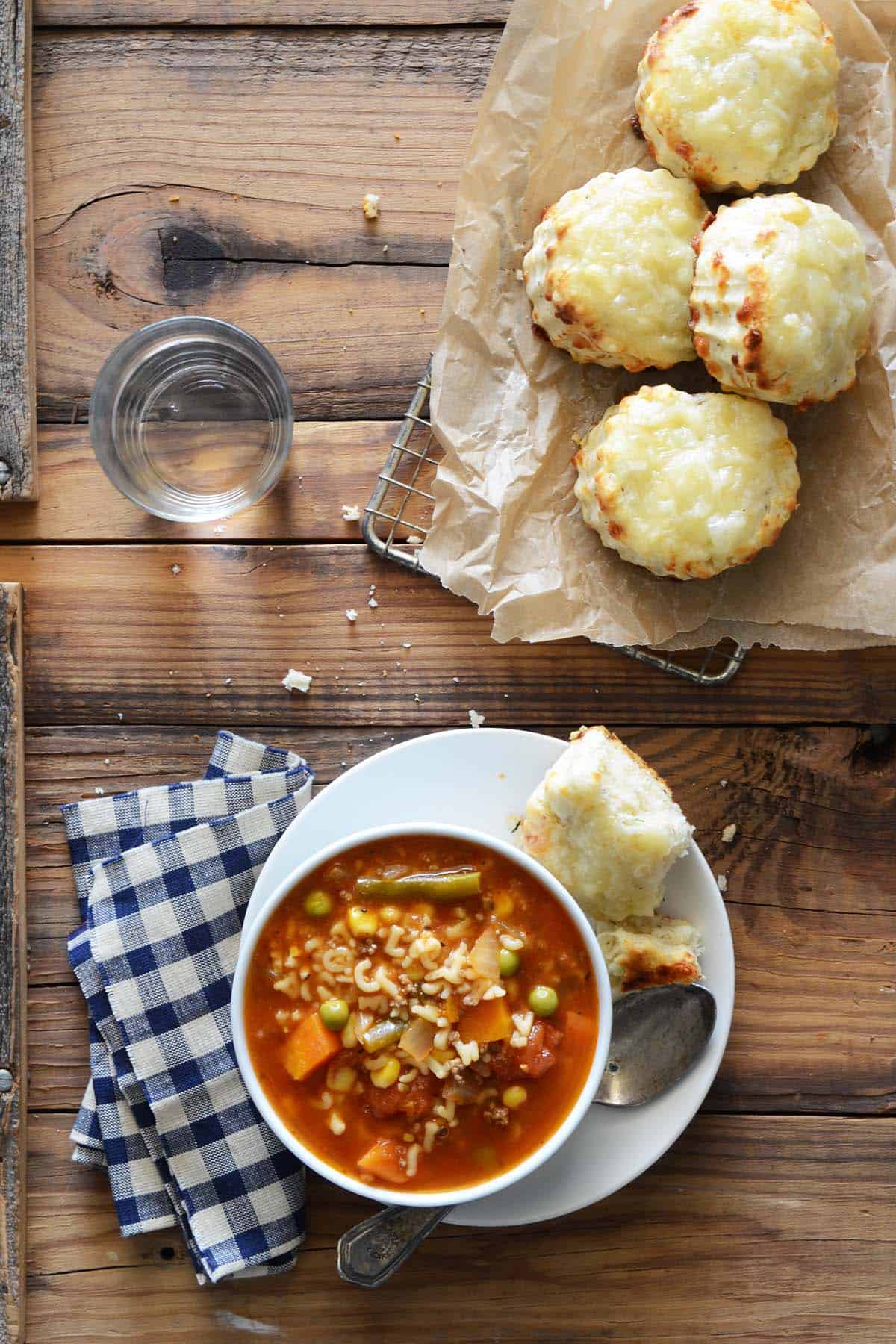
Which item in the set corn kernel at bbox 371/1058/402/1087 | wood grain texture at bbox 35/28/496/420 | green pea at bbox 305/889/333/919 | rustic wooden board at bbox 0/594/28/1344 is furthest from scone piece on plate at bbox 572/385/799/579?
rustic wooden board at bbox 0/594/28/1344

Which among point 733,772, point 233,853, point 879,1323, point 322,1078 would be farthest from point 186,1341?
point 733,772

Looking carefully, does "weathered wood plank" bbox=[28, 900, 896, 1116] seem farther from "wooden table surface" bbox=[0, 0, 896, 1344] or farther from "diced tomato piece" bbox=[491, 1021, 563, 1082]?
"diced tomato piece" bbox=[491, 1021, 563, 1082]

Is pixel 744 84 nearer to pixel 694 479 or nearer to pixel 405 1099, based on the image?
pixel 694 479

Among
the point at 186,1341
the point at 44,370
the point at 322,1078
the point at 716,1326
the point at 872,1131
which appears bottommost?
the point at 186,1341

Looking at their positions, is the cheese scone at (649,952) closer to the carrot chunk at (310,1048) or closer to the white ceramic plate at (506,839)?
the white ceramic plate at (506,839)

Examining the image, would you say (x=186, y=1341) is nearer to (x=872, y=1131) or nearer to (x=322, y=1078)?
(x=322, y=1078)

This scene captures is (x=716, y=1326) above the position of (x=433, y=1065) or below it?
below

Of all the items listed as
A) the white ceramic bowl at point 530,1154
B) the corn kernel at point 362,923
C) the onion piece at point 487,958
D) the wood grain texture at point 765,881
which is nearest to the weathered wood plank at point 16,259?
the wood grain texture at point 765,881
